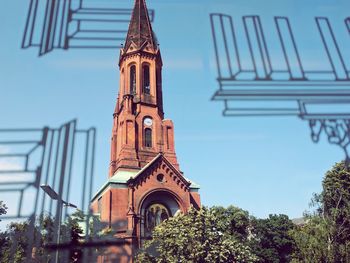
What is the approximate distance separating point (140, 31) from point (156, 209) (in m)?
20.1

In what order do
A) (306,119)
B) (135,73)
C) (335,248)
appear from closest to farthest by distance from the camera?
(306,119), (335,248), (135,73)

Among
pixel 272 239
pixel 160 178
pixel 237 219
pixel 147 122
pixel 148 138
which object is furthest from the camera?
pixel 237 219

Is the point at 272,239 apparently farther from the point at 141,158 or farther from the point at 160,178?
the point at 141,158

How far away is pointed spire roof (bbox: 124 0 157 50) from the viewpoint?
3669 centimetres

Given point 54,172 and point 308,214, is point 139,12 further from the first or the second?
point 54,172

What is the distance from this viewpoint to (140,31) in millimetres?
37688

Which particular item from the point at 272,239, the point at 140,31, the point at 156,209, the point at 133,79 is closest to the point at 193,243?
the point at 156,209

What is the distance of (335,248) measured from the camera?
22.7 meters

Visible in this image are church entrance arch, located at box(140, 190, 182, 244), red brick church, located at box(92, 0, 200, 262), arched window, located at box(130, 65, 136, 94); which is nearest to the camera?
red brick church, located at box(92, 0, 200, 262)

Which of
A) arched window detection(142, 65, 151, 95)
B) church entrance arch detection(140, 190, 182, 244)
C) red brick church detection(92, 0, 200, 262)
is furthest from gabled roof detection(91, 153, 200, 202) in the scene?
arched window detection(142, 65, 151, 95)

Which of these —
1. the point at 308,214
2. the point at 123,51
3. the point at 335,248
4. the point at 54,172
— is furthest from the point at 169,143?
the point at 54,172

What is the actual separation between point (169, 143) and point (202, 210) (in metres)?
12.4

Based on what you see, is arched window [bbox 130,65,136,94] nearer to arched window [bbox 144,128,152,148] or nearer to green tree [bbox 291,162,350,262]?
arched window [bbox 144,128,152,148]

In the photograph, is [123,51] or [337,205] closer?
[337,205]
